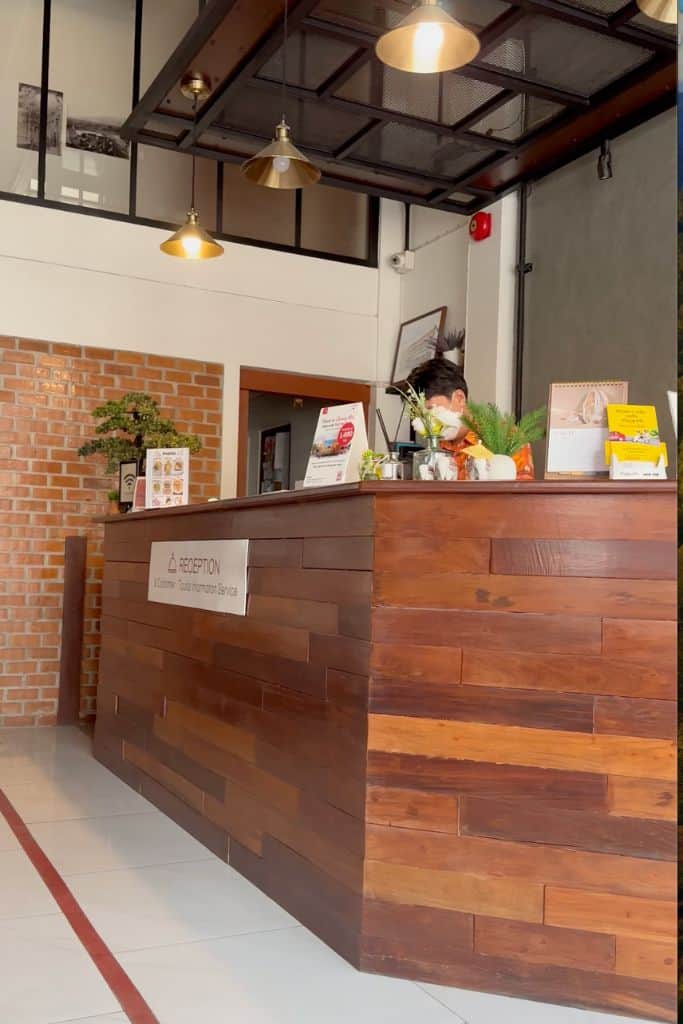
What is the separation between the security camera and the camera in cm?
708

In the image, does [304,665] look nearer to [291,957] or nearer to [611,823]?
[291,957]

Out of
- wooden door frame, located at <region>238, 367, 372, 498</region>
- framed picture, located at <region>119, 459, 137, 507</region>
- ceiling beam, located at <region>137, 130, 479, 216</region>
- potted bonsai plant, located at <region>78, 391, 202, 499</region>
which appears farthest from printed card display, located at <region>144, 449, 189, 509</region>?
ceiling beam, located at <region>137, 130, 479, 216</region>

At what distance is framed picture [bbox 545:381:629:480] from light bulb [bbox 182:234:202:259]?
293 cm

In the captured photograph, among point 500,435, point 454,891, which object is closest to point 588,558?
point 500,435

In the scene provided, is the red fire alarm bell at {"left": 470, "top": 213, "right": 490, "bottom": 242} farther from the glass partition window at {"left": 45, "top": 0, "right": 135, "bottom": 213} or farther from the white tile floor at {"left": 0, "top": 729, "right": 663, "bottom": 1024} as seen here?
the white tile floor at {"left": 0, "top": 729, "right": 663, "bottom": 1024}

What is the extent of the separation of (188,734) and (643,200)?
3.55 meters

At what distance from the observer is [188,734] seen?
3941mm

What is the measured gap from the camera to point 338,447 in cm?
332

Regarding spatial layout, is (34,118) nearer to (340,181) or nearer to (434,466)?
(340,181)

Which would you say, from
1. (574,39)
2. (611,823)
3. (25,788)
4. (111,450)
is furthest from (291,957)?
(574,39)

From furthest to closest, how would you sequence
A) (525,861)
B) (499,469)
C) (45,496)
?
(45,496) < (499,469) < (525,861)

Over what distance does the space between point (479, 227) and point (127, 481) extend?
283cm

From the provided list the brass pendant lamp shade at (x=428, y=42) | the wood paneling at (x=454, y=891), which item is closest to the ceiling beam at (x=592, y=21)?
the brass pendant lamp shade at (x=428, y=42)

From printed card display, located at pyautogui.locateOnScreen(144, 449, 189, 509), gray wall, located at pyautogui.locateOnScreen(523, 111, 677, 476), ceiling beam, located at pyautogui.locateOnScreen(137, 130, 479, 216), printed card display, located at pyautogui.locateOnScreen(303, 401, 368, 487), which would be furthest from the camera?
ceiling beam, located at pyautogui.locateOnScreen(137, 130, 479, 216)
